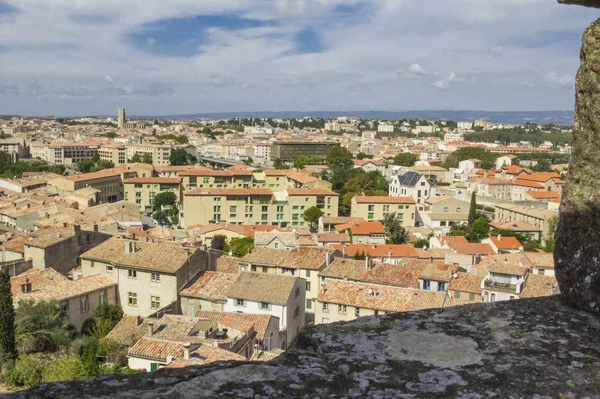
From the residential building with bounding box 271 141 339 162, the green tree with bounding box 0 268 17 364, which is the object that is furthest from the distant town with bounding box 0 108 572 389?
the residential building with bounding box 271 141 339 162

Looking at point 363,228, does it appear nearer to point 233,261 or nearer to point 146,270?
point 233,261

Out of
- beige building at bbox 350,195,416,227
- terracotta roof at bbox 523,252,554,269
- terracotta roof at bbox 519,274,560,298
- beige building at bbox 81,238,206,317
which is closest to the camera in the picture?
beige building at bbox 81,238,206,317

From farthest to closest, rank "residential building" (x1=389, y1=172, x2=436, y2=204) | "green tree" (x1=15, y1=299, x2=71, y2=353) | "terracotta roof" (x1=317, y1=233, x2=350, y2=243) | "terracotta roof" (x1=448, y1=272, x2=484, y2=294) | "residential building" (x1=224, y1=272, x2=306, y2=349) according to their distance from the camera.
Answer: "residential building" (x1=389, y1=172, x2=436, y2=204) < "terracotta roof" (x1=317, y1=233, x2=350, y2=243) < "terracotta roof" (x1=448, y1=272, x2=484, y2=294) < "residential building" (x1=224, y1=272, x2=306, y2=349) < "green tree" (x1=15, y1=299, x2=71, y2=353)

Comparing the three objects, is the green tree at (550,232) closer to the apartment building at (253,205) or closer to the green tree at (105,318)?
the apartment building at (253,205)

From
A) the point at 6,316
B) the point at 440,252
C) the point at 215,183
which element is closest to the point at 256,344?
the point at 6,316

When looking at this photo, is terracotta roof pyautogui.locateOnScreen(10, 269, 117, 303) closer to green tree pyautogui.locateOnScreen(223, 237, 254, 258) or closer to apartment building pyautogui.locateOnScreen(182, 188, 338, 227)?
green tree pyautogui.locateOnScreen(223, 237, 254, 258)

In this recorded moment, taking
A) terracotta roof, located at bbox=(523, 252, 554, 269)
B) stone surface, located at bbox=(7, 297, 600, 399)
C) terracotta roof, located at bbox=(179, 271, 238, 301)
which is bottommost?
terracotta roof, located at bbox=(523, 252, 554, 269)

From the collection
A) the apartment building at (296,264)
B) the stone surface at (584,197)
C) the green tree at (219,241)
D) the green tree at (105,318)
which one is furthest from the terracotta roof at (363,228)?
the stone surface at (584,197)
